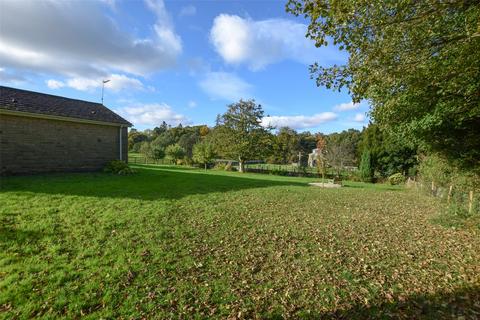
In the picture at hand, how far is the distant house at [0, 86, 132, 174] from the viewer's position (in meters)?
11.0

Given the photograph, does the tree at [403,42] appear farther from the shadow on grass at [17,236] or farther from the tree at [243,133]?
the tree at [243,133]

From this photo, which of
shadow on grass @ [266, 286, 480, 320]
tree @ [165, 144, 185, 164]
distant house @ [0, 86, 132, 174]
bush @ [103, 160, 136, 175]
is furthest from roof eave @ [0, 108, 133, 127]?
tree @ [165, 144, 185, 164]

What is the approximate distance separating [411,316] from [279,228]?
3421 millimetres

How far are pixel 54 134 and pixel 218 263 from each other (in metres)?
12.4

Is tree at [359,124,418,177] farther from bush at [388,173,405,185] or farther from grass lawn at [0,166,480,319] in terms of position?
grass lawn at [0,166,480,319]

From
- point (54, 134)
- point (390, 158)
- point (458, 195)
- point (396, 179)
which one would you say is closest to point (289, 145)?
point (390, 158)

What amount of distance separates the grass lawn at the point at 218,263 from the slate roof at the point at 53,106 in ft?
18.5

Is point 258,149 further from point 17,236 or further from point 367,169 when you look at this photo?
point 17,236

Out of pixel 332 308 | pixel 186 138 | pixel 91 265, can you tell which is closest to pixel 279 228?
pixel 332 308

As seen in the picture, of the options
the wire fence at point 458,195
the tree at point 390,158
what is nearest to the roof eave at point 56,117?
the wire fence at point 458,195

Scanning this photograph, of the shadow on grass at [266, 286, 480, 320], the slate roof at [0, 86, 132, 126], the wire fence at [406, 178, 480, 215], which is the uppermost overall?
the slate roof at [0, 86, 132, 126]

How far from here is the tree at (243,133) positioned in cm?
2959

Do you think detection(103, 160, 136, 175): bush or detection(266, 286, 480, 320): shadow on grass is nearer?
detection(266, 286, 480, 320): shadow on grass

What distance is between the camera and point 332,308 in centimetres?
332
